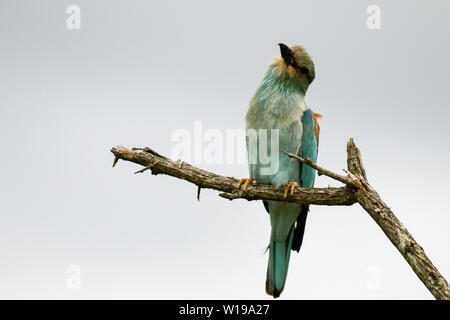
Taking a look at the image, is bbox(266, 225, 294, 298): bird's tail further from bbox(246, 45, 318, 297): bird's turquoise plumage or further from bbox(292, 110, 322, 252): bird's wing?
bbox(292, 110, 322, 252): bird's wing

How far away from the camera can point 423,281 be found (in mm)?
4414

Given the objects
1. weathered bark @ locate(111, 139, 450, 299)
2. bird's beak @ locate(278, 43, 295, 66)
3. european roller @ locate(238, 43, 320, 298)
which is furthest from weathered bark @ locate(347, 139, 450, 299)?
bird's beak @ locate(278, 43, 295, 66)

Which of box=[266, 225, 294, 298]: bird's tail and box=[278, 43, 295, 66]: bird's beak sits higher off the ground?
box=[278, 43, 295, 66]: bird's beak

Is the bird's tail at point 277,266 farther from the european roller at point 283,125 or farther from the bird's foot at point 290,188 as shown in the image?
the bird's foot at point 290,188

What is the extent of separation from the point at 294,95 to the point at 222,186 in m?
1.28

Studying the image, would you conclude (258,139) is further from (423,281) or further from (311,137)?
(423,281)

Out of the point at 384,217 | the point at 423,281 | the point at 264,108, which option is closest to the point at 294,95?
the point at 264,108

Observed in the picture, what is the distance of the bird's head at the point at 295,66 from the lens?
19.3ft

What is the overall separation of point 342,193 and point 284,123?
3.54ft

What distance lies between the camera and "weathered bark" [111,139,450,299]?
4449 mm

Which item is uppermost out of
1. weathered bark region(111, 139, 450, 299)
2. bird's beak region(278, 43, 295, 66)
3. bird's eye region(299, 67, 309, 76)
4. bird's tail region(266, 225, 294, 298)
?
bird's beak region(278, 43, 295, 66)

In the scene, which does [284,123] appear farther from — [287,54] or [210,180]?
[210,180]

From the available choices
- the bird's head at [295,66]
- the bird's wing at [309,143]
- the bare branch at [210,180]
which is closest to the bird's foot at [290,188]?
the bare branch at [210,180]

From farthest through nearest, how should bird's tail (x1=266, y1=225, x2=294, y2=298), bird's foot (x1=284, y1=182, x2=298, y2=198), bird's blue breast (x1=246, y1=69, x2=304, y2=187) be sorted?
bird's tail (x1=266, y1=225, x2=294, y2=298) → bird's blue breast (x1=246, y1=69, x2=304, y2=187) → bird's foot (x1=284, y1=182, x2=298, y2=198)
